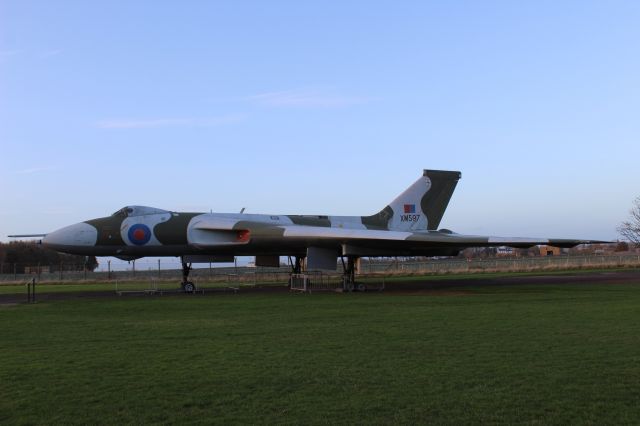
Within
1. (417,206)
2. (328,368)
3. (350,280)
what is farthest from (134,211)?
(328,368)

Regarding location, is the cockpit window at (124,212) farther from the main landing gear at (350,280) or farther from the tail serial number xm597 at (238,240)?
the main landing gear at (350,280)

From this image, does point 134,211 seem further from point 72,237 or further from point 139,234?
point 72,237

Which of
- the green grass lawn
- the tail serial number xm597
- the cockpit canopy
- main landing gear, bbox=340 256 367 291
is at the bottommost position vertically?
the green grass lawn

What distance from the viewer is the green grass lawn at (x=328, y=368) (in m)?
4.84

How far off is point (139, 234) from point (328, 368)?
50.5ft

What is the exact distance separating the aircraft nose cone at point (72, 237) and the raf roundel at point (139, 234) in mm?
1134

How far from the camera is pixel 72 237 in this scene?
64.8 ft

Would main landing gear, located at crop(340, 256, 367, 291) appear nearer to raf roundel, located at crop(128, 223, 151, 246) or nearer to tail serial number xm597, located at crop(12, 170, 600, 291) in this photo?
tail serial number xm597, located at crop(12, 170, 600, 291)

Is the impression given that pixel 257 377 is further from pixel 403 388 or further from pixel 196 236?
pixel 196 236

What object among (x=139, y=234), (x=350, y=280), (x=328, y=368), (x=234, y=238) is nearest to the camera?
(x=328, y=368)

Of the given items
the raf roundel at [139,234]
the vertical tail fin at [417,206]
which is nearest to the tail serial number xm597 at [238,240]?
the raf roundel at [139,234]

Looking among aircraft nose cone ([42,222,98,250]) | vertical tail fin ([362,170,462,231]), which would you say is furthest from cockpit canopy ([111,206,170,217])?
vertical tail fin ([362,170,462,231])

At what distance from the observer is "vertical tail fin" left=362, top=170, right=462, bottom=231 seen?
2545cm

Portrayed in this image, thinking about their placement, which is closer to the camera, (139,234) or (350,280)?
(139,234)
